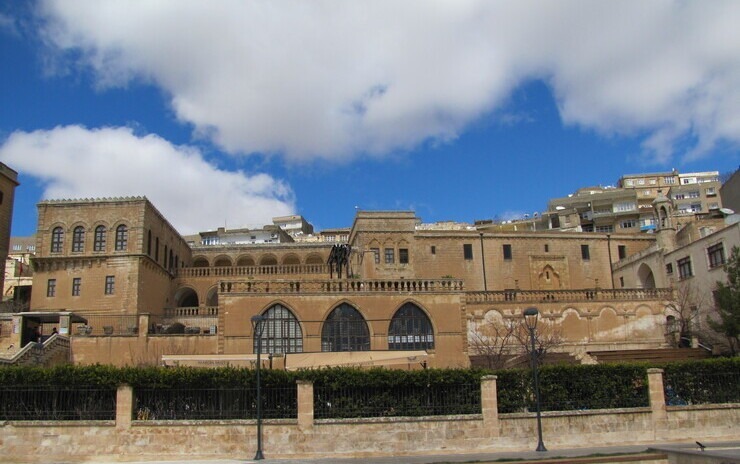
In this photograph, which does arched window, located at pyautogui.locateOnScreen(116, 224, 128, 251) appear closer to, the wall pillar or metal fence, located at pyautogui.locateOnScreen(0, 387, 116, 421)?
the wall pillar

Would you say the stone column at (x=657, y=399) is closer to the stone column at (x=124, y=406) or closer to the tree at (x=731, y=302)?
the tree at (x=731, y=302)

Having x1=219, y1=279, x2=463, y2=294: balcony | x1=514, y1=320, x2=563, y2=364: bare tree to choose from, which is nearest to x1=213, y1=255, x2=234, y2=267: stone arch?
x1=219, y1=279, x2=463, y2=294: balcony

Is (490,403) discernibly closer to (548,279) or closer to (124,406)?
(124,406)

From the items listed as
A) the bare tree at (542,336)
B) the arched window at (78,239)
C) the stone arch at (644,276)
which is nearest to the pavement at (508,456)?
the bare tree at (542,336)

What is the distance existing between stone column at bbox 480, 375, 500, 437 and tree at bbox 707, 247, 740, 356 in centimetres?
1553

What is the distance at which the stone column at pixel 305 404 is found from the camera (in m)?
19.4

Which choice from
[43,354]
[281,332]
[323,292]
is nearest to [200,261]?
[43,354]

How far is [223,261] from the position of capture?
5309cm

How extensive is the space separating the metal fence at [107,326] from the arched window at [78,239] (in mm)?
4540

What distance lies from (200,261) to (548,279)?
26.6 meters

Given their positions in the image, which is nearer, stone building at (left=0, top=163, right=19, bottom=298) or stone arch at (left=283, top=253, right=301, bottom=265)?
stone building at (left=0, top=163, right=19, bottom=298)

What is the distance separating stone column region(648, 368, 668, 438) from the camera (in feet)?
68.6

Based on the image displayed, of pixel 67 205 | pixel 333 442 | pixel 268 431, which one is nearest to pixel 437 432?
pixel 333 442

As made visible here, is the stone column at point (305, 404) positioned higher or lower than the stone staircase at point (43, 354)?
lower
